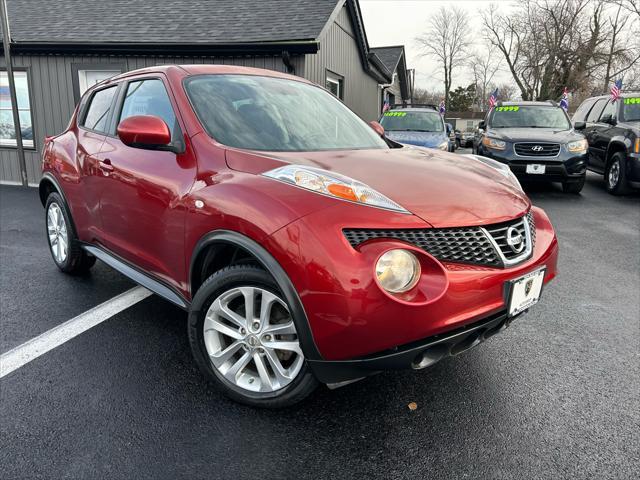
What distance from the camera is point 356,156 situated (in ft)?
8.78

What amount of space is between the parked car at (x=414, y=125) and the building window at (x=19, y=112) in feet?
25.6

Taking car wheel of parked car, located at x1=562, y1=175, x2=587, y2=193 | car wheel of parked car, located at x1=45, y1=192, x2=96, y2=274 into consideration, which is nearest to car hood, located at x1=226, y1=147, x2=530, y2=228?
car wheel of parked car, located at x1=45, y1=192, x2=96, y2=274

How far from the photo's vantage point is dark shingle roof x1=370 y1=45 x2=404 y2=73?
82.0 feet

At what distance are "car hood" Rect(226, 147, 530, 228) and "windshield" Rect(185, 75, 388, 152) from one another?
0.21 metres

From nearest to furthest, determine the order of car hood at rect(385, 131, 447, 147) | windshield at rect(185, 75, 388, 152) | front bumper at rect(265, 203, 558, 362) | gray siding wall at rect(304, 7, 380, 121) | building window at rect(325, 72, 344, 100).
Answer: front bumper at rect(265, 203, 558, 362) → windshield at rect(185, 75, 388, 152) → car hood at rect(385, 131, 447, 147) → gray siding wall at rect(304, 7, 380, 121) → building window at rect(325, 72, 344, 100)

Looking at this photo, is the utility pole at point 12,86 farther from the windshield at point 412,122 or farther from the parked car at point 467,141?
the parked car at point 467,141

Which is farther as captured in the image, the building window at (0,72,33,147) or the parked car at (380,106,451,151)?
the building window at (0,72,33,147)

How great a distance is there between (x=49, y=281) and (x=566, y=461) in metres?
4.09

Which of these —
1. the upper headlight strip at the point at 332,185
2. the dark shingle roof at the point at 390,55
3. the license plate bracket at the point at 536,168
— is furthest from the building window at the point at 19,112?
the dark shingle roof at the point at 390,55

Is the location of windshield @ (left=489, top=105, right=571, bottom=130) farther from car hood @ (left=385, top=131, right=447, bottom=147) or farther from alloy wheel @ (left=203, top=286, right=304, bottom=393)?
alloy wheel @ (left=203, top=286, right=304, bottom=393)

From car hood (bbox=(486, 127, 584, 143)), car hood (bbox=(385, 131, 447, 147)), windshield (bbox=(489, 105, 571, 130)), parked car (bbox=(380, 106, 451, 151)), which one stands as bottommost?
car hood (bbox=(385, 131, 447, 147))

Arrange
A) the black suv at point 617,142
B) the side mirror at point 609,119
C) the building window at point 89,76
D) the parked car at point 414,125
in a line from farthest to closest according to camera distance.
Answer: the parked car at point 414,125 < the building window at point 89,76 < the side mirror at point 609,119 < the black suv at point 617,142

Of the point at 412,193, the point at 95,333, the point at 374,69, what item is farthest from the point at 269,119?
the point at 374,69

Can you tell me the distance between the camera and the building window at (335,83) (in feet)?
39.5
